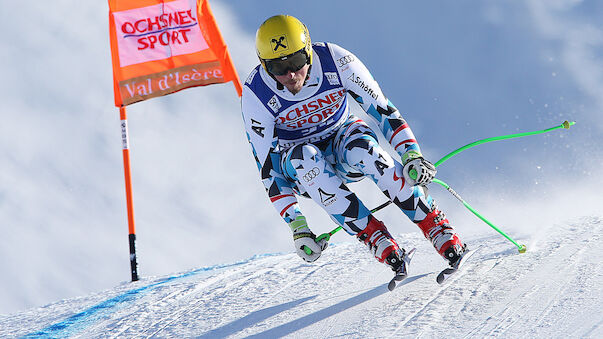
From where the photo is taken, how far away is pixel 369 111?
387 cm

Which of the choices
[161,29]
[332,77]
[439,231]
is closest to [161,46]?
[161,29]

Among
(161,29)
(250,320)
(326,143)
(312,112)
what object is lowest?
(250,320)

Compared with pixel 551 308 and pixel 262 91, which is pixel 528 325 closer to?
pixel 551 308

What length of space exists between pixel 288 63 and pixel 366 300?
1619 mm

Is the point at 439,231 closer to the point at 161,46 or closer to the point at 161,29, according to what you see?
the point at 161,46

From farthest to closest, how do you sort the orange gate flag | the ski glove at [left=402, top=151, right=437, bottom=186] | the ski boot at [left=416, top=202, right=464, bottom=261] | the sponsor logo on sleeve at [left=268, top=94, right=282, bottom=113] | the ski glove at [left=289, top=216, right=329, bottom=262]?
1. the orange gate flag
2. the sponsor logo on sleeve at [left=268, top=94, right=282, bottom=113]
3. the ski glove at [left=289, top=216, right=329, bottom=262]
4. the ski boot at [left=416, top=202, right=464, bottom=261]
5. the ski glove at [left=402, top=151, right=437, bottom=186]

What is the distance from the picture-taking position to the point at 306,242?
3.63 m

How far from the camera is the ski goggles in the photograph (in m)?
3.60

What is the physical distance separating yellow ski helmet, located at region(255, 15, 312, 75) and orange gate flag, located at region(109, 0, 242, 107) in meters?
3.29

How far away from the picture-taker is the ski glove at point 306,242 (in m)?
3.63

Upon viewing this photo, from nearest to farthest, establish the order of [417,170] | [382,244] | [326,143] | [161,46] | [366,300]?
[417,170], [382,244], [366,300], [326,143], [161,46]

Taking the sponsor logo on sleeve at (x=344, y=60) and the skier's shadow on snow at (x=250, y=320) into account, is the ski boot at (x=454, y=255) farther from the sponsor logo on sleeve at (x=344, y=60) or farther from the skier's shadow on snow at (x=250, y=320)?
the sponsor logo on sleeve at (x=344, y=60)

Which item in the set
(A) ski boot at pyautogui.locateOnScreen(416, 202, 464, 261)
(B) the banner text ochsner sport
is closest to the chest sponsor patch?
(A) ski boot at pyautogui.locateOnScreen(416, 202, 464, 261)

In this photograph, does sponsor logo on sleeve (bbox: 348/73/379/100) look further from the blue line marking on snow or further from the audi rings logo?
the blue line marking on snow
